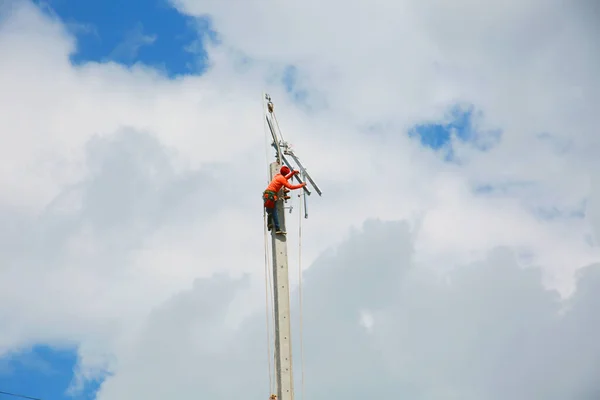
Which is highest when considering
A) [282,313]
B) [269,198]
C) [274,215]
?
[269,198]

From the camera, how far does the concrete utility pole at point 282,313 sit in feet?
81.0

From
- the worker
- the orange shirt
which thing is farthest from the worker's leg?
the orange shirt

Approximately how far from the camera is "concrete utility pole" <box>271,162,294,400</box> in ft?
81.0

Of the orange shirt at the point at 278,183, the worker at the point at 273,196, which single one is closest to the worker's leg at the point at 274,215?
the worker at the point at 273,196

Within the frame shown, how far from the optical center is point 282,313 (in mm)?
25406

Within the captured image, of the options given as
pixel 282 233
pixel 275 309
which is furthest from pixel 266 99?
pixel 275 309

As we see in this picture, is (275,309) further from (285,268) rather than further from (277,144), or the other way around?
(277,144)

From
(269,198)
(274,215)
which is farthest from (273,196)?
(274,215)

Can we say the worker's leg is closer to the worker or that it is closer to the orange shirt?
the worker

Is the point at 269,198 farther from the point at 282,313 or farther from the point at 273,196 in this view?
the point at 282,313

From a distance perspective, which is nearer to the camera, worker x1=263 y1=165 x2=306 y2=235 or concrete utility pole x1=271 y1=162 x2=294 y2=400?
concrete utility pole x1=271 y1=162 x2=294 y2=400

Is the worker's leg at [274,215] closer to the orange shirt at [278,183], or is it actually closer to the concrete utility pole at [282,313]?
the concrete utility pole at [282,313]

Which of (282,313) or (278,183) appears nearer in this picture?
(282,313)

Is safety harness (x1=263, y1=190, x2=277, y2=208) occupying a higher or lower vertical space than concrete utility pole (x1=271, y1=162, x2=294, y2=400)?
higher
